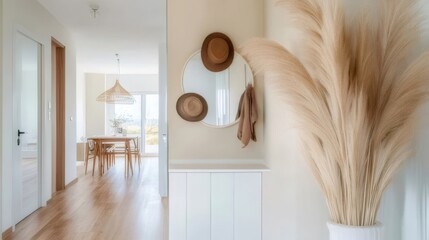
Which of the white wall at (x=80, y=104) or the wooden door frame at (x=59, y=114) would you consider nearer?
the wooden door frame at (x=59, y=114)

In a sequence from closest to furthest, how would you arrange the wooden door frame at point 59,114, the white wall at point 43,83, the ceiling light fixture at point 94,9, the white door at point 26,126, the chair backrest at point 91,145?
the white wall at point 43,83, the white door at point 26,126, the ceiling light fixture at point 94,9, the wooden door frame at point 59,114, the chair backrest at point 91,145

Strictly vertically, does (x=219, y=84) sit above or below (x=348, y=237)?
above

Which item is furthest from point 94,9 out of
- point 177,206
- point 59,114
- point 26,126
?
point 177,206

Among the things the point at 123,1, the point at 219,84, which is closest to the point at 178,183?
the point at 219,84

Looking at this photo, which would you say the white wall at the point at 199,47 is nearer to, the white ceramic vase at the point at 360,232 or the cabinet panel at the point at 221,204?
the cabinet panel at the point at 221,204

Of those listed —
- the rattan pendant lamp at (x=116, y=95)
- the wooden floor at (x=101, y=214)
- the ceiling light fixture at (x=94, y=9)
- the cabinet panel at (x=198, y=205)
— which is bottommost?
the wooden floor at (x=101, y=214)

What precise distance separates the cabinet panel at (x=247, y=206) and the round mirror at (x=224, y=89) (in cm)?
45

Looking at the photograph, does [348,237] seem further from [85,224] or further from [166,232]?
[85,224]

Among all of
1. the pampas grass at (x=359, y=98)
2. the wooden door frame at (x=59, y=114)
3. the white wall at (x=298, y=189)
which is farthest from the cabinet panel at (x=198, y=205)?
the wooden door frame at (x=59, y=114)

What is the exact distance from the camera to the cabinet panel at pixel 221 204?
230 cm

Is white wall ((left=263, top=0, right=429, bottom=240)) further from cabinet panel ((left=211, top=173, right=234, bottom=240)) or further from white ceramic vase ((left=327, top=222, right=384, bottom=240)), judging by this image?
cabinet panel ((left=211, top=173, right=234, bottom=240))

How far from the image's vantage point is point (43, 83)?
4109mm

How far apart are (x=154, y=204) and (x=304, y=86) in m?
3.55

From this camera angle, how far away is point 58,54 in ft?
16.6
